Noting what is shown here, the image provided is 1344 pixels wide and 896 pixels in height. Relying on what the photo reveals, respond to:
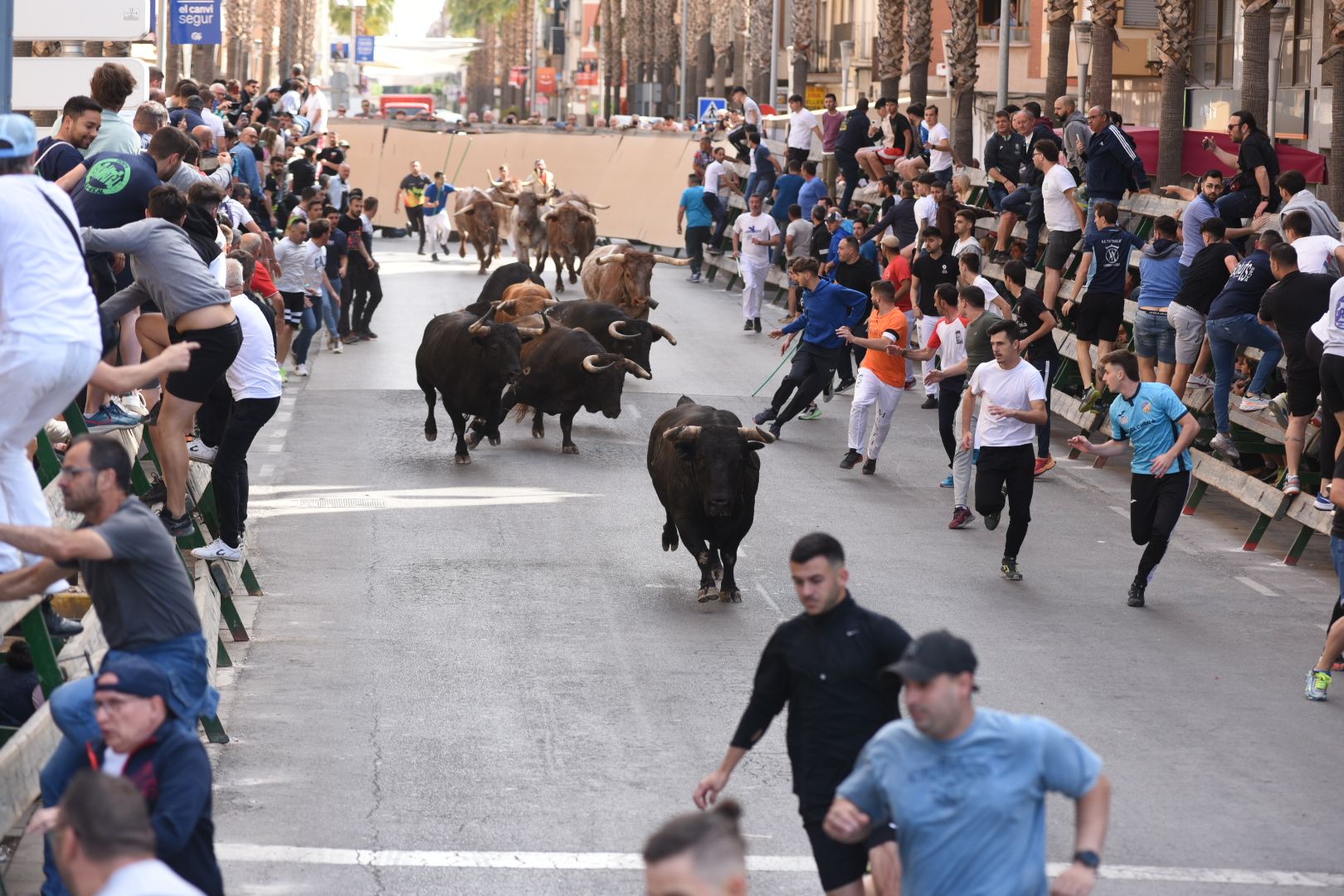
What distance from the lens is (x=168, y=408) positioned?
11148 mm

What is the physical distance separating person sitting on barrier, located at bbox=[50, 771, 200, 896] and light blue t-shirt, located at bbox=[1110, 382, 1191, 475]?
9.82 m

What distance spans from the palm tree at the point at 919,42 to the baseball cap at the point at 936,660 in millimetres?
31540

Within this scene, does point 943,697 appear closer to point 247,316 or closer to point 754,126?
point 247,316

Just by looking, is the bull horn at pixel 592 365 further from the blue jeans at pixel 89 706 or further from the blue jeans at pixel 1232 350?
the blue jeans at pixel 89 706

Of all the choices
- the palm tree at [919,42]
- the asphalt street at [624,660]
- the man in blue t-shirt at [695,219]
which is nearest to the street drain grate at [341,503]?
the asphalt street at [624,660]

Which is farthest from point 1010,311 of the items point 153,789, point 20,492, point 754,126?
point 754,126

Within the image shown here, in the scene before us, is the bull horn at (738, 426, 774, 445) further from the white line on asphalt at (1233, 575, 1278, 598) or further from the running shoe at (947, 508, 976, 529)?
the white line on asphalt at (1233, 575, 1278, 598)

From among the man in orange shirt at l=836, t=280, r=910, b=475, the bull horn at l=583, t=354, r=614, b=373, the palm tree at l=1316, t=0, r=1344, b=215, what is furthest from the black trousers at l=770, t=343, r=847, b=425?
the palm tree at l=1316, t=0, r=1344, b=215

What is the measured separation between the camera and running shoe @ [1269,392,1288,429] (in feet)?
55.5

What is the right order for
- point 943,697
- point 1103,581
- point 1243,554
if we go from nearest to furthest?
point 943,697, point 1103,581, point 1243,554

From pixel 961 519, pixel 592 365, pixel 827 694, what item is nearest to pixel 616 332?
pixel 592 365

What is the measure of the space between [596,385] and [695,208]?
1768cm

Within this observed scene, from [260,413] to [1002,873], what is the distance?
7.62 meters

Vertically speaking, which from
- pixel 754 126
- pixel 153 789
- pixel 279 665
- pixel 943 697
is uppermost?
pixel 754 126
